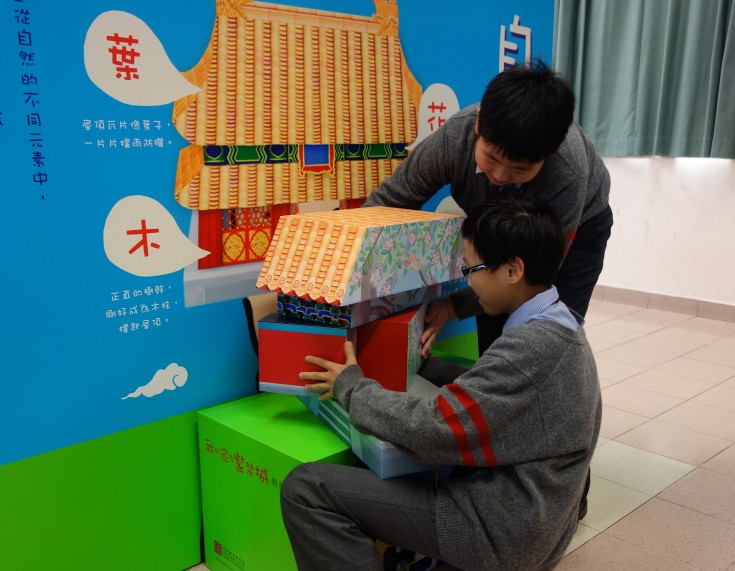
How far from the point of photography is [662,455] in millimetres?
2477

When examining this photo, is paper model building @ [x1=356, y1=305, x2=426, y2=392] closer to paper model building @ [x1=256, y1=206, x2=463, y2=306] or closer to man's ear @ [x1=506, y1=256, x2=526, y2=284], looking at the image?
paper model building @ [x1=256, y1=206, x2=463, y2=306]

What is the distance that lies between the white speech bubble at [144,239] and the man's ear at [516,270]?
75cm

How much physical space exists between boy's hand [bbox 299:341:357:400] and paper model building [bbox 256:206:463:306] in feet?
0.42

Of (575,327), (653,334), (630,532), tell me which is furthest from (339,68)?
(653,334)

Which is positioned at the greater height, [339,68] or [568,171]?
[339,68]

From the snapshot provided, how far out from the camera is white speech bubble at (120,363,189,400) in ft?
5.32

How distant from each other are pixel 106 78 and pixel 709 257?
3.84 metres

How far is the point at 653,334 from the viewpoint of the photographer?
3957 millimetres

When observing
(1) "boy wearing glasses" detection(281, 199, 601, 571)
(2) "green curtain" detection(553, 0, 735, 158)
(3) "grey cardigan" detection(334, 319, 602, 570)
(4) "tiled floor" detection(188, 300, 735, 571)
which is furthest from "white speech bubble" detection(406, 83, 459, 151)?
(2) "green curtain" detection(553, 0, 735, 158)

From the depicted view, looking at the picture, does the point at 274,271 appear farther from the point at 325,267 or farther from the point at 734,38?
the point at 734,38

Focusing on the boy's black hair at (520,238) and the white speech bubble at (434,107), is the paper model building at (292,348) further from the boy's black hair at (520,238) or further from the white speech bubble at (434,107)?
the white speech bubble at (434,107)

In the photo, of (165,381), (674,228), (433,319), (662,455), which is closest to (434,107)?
(433,319)

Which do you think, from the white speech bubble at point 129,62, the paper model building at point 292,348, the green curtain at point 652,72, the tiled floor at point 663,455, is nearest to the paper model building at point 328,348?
the paper model building at point 292,348

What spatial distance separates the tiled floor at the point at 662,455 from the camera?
6.27ft
